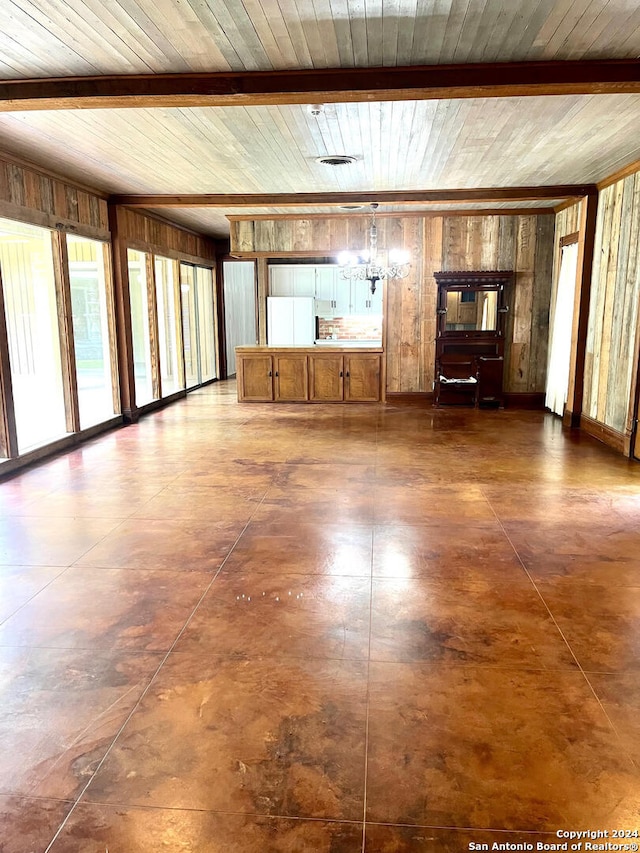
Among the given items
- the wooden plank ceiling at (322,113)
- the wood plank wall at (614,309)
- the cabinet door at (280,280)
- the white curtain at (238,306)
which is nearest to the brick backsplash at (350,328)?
the cabinet door at (280,280)

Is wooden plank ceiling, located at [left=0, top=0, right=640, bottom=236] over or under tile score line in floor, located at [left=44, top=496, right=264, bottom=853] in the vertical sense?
over

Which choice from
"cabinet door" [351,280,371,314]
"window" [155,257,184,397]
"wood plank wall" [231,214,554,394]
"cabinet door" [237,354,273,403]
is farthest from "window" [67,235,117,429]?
"cabinet door" [351,280,371,314]

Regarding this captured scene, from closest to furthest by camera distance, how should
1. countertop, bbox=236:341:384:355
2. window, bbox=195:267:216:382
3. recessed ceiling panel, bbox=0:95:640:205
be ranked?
recessed ceiling panel, bbox=0:95:640:205 → countertop, bbox=236:341:384:355 → window, bbox=195:267:216:382

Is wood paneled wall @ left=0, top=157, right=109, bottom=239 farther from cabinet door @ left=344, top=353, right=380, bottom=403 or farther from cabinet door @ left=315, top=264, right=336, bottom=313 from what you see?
cabinet door @ left=315, top=264, right=336, bottom=313

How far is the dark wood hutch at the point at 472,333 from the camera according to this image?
852cm

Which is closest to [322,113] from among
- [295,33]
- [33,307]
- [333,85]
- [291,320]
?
[333,85]

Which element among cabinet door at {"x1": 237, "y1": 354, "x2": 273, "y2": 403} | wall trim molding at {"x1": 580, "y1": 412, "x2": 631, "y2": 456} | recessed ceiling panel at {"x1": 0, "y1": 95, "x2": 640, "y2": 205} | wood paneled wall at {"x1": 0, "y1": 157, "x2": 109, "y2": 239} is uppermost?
recessed ceiling panel at {"x1": 0, "y1": 95, "x2": 640, "y2": 205}

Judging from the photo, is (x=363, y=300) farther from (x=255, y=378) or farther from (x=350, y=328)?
(x=255, y=378)

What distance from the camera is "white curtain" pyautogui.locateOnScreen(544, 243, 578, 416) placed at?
295 inches

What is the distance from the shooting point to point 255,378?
30.4 feet

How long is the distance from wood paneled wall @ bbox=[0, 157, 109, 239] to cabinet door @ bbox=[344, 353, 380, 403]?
393cm

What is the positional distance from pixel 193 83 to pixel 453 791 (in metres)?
3.84

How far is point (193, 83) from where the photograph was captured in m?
3.54

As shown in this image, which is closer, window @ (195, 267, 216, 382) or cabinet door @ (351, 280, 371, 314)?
window @ (195, 267, 216, 382)
